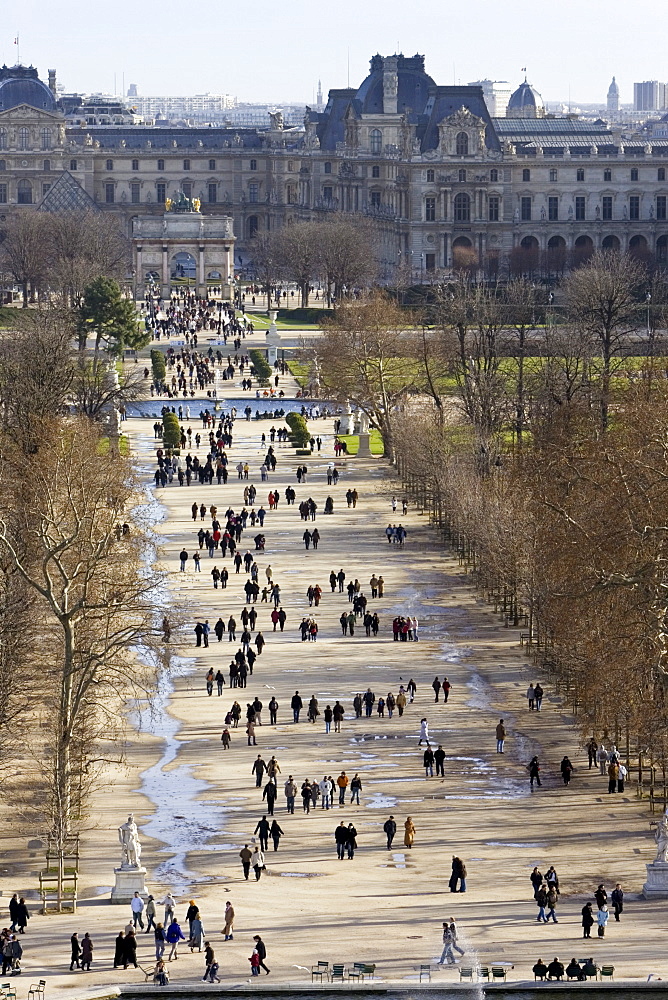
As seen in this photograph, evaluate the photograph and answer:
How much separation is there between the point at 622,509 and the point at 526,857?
9396 millimetres

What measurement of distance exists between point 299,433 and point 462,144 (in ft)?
264

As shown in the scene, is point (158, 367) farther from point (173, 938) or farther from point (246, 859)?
point (173, 938)

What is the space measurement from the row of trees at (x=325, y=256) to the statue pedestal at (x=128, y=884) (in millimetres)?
121336

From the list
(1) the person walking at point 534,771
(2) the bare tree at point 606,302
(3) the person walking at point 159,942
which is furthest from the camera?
(2) the bare tree at point 606,302

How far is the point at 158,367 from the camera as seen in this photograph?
5364 inches

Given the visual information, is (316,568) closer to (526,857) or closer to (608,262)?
(526,857)

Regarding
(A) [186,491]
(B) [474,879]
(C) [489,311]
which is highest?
(C) [489,311]

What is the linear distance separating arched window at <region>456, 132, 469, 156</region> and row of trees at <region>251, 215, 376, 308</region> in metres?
8.86

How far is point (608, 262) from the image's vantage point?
167m

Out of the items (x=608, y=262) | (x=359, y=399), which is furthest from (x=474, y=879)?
(x=608, y=262)

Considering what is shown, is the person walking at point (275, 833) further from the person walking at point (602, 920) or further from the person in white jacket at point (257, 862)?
the person walking at point (602, 920)

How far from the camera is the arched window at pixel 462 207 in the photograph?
189375 mm

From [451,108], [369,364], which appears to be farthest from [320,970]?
[451,108]

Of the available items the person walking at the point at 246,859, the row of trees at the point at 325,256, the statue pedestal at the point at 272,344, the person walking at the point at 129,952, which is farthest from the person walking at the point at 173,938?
the row of trees at the point at 325,256
